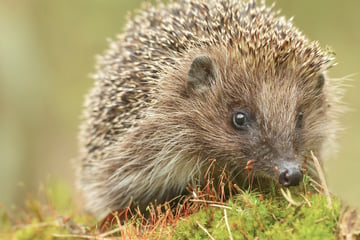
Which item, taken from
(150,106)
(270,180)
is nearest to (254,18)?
(150,106)

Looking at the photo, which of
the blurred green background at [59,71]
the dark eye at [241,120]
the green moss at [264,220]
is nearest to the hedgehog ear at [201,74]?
the dark eye at [241,120]

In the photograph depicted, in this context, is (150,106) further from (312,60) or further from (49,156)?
(49,156)

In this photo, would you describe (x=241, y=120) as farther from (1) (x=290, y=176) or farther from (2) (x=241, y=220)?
(2) (x=241, y=220)

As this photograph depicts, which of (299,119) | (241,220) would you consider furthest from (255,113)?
(241,220)

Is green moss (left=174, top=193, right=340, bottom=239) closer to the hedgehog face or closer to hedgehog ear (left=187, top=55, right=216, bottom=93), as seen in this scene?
the hedgehog face

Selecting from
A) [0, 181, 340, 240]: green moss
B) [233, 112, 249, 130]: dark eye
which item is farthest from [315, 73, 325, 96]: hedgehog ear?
[0, 181, 340, 240]: green moss

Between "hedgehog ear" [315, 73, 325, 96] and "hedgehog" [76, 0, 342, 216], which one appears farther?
"hedgehog ear" [315, 73, 325, 96]

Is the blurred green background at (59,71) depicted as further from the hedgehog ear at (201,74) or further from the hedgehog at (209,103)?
the hedgehog ear at (201,74)
